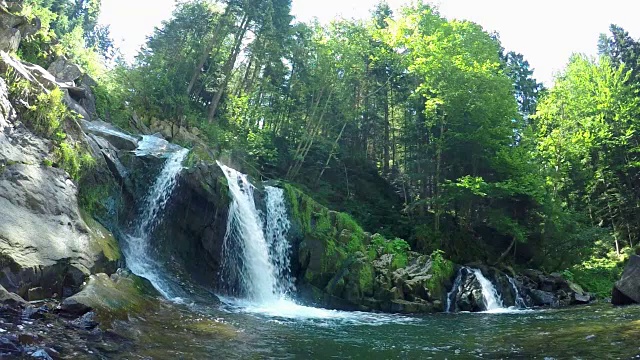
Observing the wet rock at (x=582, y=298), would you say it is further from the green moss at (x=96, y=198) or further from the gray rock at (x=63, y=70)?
the gray rock at (x=63, y=70)

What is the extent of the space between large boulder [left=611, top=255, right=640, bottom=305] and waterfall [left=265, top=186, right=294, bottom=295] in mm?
11739

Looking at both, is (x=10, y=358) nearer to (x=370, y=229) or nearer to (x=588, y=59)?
(x=370, y=229)

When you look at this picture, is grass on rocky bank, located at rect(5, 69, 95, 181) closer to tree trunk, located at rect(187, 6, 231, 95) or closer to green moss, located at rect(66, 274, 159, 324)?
green moss, located at rect(66, 274, 159, 324)

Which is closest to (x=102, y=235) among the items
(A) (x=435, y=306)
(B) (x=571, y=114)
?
(A) (x=435, y=306)

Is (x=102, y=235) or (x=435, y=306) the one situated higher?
(x=102, y=235)

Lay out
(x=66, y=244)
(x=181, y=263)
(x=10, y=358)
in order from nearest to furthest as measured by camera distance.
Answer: (x=10, y=358) < (x=66, y=244) < (x=181, y=263)

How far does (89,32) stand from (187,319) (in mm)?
67775

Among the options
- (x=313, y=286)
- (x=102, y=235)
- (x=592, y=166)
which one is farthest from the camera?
(x=592, y=166)

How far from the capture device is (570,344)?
7.19 meters

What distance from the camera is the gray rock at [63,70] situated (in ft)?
63.7

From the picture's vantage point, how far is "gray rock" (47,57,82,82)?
63.7 ft

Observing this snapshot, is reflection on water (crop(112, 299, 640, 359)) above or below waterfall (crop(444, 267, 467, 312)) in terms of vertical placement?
below

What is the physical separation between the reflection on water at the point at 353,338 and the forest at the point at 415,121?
1331 cm

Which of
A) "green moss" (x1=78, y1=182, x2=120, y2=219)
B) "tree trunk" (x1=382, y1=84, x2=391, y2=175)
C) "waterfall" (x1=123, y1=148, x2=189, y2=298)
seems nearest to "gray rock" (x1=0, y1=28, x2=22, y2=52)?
"green moss" (x1=78, y1=182, x2=120, y2=219)
